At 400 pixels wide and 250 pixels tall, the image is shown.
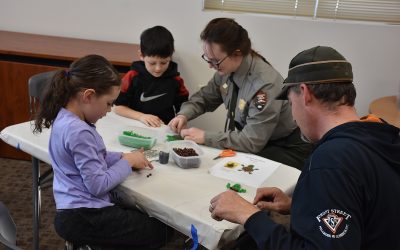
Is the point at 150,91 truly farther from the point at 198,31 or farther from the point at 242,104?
the point at 198,31

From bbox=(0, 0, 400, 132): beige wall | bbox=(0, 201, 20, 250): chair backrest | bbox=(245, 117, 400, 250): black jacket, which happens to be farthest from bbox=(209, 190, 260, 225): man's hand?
bbox=(0, 0, 400, 132): beige wall

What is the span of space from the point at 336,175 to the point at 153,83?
A: 5.82ft

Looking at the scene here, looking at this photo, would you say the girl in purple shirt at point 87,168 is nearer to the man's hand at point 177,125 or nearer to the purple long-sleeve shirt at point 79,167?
the purple long-sleeve shirt at point 79,167

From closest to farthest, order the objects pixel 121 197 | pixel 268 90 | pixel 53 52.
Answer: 1. pixel 121 197
2. pixel 268 90
3. pixel 53 52

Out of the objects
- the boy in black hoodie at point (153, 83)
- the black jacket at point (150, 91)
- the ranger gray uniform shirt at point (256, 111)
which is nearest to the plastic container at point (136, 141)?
the ranger gray uniform shirt at point (256, 111)

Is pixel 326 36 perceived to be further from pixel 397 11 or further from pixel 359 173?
pixel 359 173

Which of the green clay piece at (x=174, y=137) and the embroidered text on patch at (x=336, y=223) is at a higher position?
the embroidered text on patch at (x=336, y=223)

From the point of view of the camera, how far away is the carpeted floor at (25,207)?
2.36 meters

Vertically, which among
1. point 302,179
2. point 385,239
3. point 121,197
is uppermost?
point 302,179

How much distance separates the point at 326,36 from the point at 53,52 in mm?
2073

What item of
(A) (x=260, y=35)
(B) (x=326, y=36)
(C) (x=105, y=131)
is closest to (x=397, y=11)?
(B) (x=326, y=36)

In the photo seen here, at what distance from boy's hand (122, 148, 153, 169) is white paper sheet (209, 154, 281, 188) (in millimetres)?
272

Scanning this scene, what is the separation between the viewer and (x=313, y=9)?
312 cm

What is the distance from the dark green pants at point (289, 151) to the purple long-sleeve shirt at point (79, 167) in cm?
83
